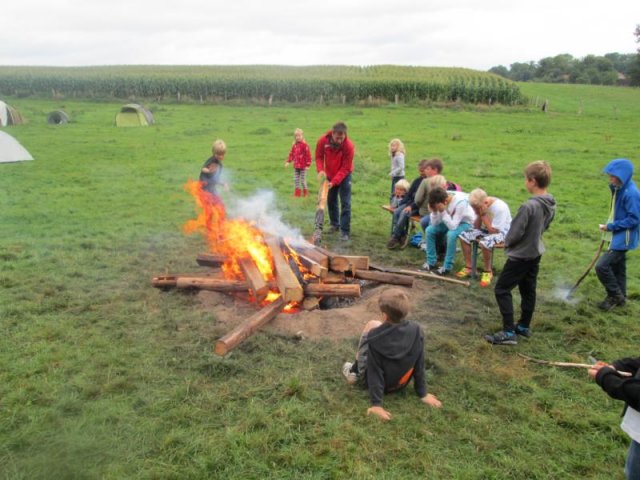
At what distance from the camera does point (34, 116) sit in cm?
2788

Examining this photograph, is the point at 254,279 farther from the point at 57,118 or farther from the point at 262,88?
the point at 262,88

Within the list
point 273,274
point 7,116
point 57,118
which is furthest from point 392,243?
point 57,118

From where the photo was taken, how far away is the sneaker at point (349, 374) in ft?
15.3

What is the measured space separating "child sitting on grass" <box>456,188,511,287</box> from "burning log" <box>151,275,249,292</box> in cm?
339

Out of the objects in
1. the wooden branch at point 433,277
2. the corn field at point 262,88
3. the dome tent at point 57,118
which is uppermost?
the corn field at point 262,88

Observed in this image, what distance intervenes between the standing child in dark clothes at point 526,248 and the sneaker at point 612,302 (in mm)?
1487

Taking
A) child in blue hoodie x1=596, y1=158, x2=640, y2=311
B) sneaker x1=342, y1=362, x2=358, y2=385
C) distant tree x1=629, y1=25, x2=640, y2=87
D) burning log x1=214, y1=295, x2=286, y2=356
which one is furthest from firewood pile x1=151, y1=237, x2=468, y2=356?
distant tree x1=629, y1=25, x2=640, y2=87

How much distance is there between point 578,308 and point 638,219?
134 cm

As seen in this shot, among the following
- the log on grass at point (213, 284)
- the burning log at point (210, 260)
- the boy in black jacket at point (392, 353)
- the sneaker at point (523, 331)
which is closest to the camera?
the boy in black jacket at point (392, 353)

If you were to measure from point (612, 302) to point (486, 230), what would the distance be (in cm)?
191

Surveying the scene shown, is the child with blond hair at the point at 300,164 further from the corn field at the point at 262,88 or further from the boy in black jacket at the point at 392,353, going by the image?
the corn field at the point at 262,88

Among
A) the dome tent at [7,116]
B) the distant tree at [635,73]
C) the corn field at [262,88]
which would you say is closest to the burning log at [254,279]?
the dome tent at [7,116]

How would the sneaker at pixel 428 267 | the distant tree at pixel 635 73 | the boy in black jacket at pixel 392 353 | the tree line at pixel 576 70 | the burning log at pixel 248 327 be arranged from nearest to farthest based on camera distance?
1. the boy in black jacket at pixel 392 353
2. the burning log at pixel 248 327
3. the sneaker at pixel 428 267
4. the distant tree at pixel 635 73
5. the tree line at pixel 576 70

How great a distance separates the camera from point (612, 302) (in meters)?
6.49
